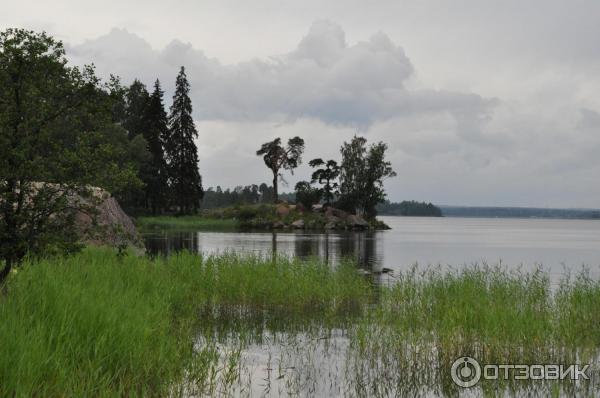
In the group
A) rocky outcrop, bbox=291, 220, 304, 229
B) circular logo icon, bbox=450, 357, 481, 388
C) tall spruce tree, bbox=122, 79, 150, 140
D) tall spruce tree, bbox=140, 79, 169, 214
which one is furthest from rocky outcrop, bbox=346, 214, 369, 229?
circular logo icon, bbox=450, 357, 481, 388

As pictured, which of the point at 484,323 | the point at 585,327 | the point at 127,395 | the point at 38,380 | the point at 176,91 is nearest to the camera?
the point at 38,380

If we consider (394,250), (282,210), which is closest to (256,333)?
(394,250)

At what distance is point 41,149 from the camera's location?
1423 cm

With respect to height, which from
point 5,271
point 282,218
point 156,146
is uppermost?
point 156,146

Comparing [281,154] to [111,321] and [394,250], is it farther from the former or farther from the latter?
[111,321]

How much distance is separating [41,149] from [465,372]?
1168 centimetres

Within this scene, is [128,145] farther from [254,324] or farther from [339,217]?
[254,324]

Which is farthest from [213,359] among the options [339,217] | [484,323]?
[339,217]

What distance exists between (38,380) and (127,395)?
1336 millimetres

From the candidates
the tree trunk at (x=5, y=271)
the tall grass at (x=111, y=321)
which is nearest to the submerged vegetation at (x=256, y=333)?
the tall grass at (x=111, y=321)

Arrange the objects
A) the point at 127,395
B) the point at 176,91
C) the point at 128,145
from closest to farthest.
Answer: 1. the point at 127,395
2. the point at 128,145
3. the point at 176,91

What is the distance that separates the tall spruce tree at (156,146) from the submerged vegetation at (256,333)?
66032mm

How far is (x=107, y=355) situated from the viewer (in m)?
8.06

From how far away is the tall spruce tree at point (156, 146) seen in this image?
269 feet
